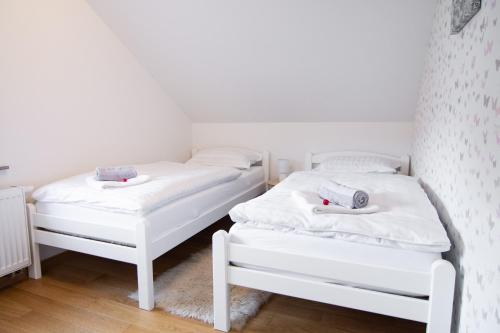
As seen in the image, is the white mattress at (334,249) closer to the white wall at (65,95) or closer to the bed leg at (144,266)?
the bed leg at (144,266)

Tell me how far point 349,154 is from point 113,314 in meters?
2.64

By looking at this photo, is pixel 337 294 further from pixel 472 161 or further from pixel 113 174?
pixel 113 174

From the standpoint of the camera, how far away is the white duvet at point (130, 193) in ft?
6.40

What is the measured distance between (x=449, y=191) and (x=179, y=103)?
122 inches

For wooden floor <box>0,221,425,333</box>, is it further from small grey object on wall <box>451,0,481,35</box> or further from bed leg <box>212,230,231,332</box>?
small grey object on wall <box>451,0,481,35</box>

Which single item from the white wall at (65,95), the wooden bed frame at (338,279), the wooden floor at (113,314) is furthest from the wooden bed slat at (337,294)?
the white wall at (65,95)

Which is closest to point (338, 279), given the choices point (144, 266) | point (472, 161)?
point (472, 161)

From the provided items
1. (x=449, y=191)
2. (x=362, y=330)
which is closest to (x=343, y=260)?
(x=362, y=330)

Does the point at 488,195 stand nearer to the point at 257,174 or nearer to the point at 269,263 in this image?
the point at 269,263

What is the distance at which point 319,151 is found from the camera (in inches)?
145

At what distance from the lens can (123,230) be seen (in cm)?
191

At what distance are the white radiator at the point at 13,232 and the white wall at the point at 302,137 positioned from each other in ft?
7.82

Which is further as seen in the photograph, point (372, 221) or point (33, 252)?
point (33, 252)

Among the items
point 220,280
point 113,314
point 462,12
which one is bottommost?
point 113,314
